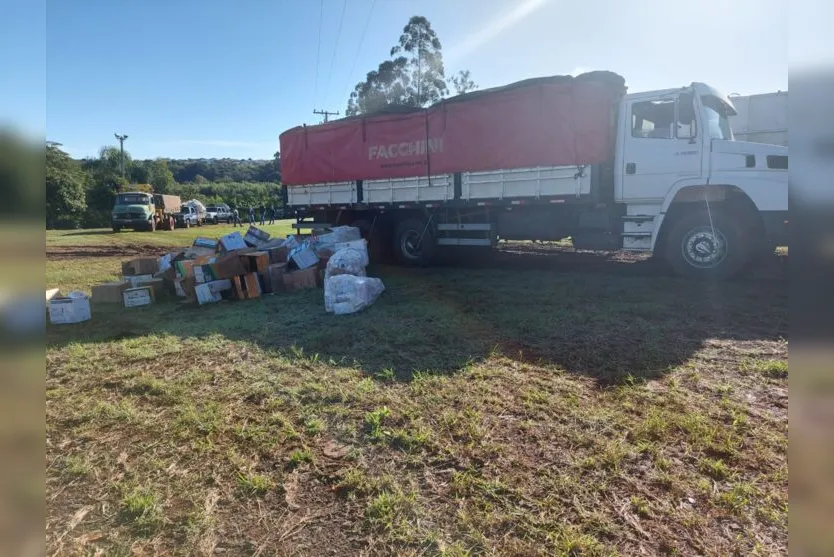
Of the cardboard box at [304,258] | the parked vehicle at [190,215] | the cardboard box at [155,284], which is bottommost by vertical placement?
the cardboard box at [155,284]

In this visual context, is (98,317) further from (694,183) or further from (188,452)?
(694,183)

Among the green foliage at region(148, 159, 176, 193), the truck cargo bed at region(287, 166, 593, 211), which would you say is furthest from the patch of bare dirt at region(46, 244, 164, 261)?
the green foliage at region(148, 159, 176, 193)

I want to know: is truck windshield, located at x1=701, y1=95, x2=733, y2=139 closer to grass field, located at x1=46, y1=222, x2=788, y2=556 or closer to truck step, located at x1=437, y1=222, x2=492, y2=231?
grass field, located at x1=46, y1=222, x2=788, y2=556

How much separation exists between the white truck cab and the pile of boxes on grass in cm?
460

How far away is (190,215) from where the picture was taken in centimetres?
3538

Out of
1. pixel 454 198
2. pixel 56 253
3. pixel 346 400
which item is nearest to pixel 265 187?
pixel 56 253

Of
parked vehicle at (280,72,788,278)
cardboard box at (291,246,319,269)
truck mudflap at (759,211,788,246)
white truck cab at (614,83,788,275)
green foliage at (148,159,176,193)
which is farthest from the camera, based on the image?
green foliage at (148,159,176,193)

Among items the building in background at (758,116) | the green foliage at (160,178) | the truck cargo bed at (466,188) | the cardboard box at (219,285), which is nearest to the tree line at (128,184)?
the green foliage at (160,178)

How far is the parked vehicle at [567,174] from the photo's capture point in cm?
720

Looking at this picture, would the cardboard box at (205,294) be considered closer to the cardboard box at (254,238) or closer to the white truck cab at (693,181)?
the cardboard box at (254,238)

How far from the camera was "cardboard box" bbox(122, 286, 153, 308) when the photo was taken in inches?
280

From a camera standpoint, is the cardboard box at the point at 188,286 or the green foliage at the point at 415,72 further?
the green foliage at the point at 415,72

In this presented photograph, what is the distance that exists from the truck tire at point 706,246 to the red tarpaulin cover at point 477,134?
1.75 metres

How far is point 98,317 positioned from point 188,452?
4673 millimetres
